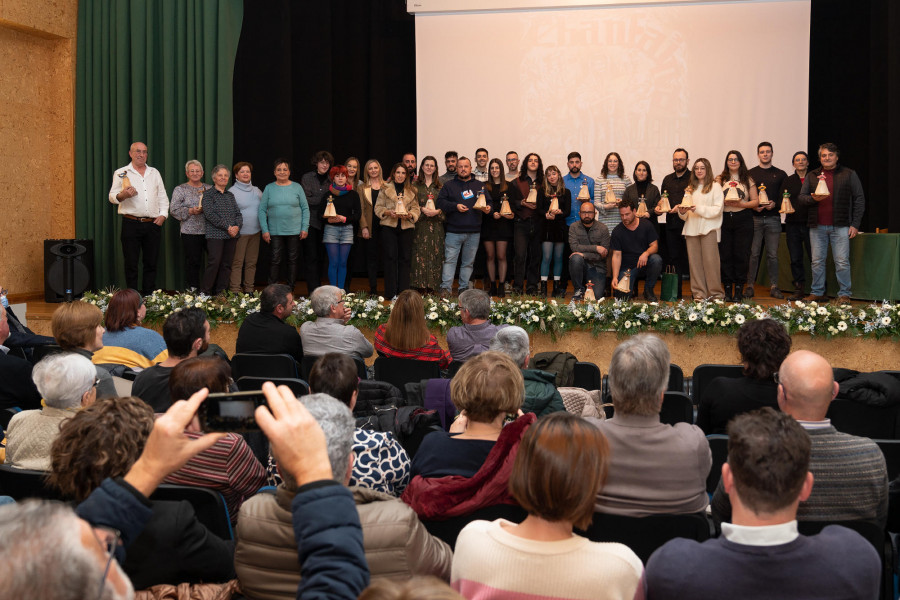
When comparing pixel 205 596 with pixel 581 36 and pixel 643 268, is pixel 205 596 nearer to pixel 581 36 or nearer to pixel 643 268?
pixel 643 268

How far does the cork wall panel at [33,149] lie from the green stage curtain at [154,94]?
0.75 feet

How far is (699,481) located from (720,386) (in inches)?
37.1

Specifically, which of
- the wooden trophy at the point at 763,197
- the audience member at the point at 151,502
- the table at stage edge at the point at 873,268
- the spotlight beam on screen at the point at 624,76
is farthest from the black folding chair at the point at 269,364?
the spotlight beam on screen at the point at 624,76

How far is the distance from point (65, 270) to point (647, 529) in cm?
772

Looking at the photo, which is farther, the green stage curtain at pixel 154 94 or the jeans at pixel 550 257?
the green stage curtain at pixel 154 94

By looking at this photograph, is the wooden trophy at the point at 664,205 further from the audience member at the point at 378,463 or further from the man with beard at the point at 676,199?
the audience member at the point at 378,463

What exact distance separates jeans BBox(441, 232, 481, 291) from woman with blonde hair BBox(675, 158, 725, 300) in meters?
2.03

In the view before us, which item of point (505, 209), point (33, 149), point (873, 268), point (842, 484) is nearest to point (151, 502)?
point (842, 484)

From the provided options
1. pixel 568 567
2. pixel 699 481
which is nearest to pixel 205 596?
pixel 568 567

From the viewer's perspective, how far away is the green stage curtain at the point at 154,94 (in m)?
9.41

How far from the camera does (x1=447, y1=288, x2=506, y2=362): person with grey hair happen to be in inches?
188

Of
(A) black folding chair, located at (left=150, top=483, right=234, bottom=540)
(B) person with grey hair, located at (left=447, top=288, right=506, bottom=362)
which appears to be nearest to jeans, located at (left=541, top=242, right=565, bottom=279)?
(B) person with grey hair, located at (left=447, top=288, right=506, bottom=362)

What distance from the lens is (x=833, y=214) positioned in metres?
7.82

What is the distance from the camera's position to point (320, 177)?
8.71 meters
